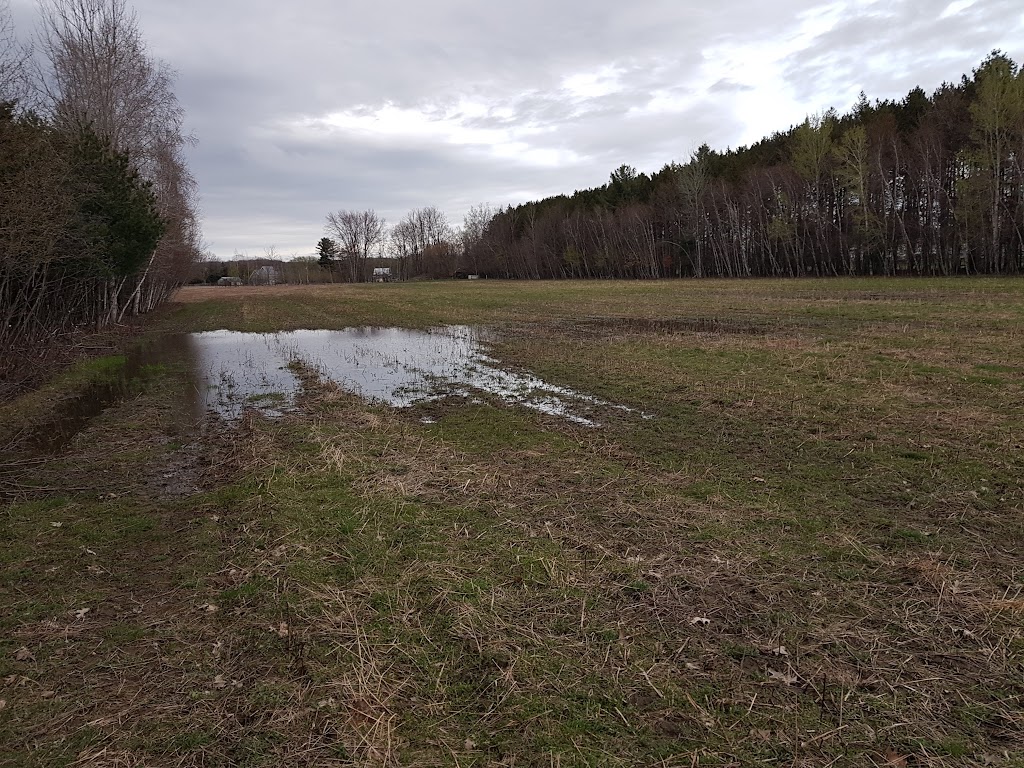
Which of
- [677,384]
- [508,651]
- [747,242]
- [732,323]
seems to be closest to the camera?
[508,651]

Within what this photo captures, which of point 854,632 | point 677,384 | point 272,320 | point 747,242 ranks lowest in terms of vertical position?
point 854,632

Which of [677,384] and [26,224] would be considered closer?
[677,384]

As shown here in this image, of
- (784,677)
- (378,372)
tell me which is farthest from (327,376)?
(784,677)

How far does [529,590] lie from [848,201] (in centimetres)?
6209

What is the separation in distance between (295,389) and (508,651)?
35.5ft

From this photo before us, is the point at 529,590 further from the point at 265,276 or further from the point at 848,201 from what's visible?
the point at 265,276

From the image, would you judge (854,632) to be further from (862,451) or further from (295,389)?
(295,389)

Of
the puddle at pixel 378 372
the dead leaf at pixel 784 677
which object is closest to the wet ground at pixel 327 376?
the puddle at pixel 378 372

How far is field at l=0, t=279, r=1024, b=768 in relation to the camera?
120 inches

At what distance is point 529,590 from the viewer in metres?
4.35

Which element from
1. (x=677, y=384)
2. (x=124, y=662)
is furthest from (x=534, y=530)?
(x=677, y=384)

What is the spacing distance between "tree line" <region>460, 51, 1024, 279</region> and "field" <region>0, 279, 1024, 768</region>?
4525 cm

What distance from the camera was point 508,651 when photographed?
143 inches

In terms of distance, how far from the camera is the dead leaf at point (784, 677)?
3326 millimetres
